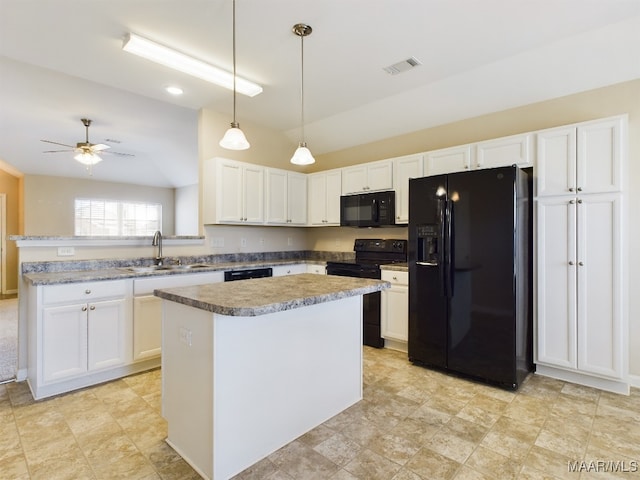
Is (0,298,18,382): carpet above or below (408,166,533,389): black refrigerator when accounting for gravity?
below

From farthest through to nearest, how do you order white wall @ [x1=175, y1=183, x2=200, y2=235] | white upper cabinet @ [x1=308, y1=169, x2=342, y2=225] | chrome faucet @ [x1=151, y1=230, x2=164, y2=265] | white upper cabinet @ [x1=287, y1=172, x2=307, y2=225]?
white wall @ [x1=175, y1=183, x2=200, y2=235], white upper cabinet @ [x1=287, y1=172, x2=307, y2=225], white upper cabinet @ [x1=308, y1=169, x2=342, y2=225], chrome faucet @ [x1=151, y1=230, x2=164, y2=265]

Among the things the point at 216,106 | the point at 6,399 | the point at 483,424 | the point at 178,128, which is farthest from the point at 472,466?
the point at 178,128

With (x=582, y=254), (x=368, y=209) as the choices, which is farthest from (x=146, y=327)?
(x=582, y=254)

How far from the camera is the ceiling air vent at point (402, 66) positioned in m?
2.97

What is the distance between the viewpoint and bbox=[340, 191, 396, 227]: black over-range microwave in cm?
397

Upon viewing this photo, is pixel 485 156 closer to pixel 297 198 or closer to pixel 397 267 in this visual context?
pixel 397 267

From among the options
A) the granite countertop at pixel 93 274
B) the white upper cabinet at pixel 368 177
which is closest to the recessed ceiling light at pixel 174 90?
the granite countertop at pixel 93 274

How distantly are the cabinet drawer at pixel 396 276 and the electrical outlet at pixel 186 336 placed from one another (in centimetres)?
234

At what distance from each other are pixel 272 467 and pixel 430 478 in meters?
0.82

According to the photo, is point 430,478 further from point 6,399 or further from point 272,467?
point 6,399

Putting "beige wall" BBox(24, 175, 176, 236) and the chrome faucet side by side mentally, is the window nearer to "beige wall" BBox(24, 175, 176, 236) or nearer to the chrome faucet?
"beige wall" BBox(24, 175, 176, 236)

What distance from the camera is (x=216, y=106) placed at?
3.99m

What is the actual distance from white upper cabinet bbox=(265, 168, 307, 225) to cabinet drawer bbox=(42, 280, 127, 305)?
1.99m

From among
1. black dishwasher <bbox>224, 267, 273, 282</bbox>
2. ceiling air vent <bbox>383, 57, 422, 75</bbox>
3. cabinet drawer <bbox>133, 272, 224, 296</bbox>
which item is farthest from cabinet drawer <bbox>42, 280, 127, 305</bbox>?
ceiling air vent <bbox>383, 57, 422, 75</bbox>
